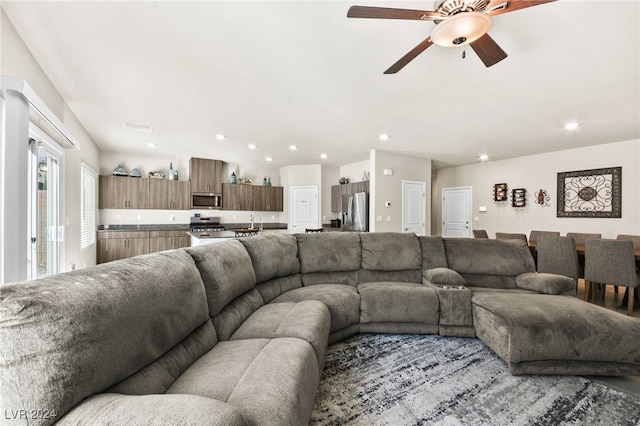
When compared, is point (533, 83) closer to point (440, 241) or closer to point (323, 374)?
point (440, 241)

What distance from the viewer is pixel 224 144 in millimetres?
5238

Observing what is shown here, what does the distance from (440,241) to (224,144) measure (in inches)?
172

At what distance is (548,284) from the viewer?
242cm

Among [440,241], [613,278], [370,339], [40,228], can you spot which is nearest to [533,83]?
[440,241]

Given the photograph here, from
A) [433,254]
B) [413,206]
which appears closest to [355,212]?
[413,206]

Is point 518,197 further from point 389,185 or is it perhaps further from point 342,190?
point 342,190

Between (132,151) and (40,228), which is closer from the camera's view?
(40,228)

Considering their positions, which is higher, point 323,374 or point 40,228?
point 40,228

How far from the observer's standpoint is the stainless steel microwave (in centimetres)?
662

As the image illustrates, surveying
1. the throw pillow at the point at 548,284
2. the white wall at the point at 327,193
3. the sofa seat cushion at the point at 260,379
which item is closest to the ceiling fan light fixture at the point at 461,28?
the sofa seat cushion at the point at 260,379

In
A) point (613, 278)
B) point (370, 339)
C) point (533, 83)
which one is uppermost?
point (533, 83)

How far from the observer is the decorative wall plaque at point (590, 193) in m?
4.78

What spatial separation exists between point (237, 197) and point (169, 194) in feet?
5.32

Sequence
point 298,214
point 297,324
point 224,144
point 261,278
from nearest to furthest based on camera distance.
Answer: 1. point 297,324
2. point 261,278
3. point 224,144
4. point 298,214
